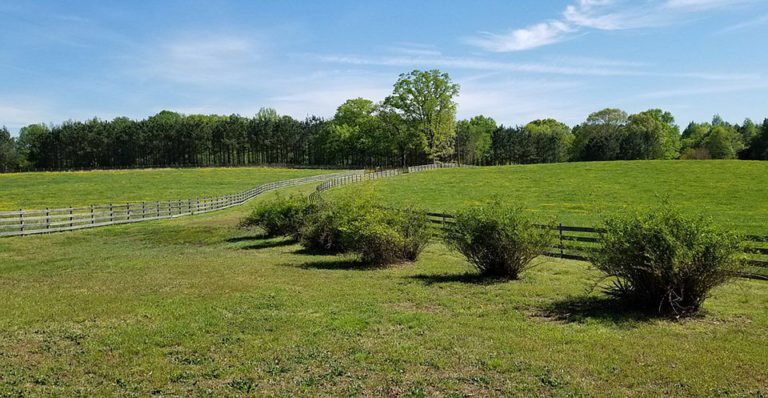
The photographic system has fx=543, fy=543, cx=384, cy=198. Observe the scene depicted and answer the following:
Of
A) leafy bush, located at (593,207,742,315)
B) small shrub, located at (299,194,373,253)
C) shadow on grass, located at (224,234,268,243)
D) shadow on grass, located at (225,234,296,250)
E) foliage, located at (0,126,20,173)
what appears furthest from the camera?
foliage, located at (0,126,20,173)

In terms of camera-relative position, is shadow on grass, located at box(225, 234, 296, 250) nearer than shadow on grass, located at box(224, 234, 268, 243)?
Yes

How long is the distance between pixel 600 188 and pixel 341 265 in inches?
1320

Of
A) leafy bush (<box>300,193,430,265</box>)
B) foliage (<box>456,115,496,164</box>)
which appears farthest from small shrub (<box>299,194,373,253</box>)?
foliage (<box>456,115,496,164</box>)

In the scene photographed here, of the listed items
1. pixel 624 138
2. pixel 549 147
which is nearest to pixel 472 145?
pixel 549 147

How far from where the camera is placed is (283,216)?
22297 millimetres

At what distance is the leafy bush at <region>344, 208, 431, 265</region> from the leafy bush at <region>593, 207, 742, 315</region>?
682 cm

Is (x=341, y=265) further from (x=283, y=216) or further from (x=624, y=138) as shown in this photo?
(x=624, y=138)

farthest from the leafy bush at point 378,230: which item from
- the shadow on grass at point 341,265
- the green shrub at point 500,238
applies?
the green shrub at point 500,238

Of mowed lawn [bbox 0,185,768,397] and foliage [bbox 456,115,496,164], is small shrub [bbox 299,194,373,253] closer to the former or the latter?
mowed lawn [bbox 0,185,768,397]

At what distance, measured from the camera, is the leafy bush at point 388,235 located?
15.2 metres

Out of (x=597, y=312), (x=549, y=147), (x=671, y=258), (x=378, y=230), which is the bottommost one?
(x=597, y=312)

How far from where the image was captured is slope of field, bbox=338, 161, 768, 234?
101 feet

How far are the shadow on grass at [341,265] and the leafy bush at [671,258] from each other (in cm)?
723

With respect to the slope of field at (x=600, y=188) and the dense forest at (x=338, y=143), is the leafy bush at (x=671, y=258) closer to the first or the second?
the slope of field at (x=600, y=188)
